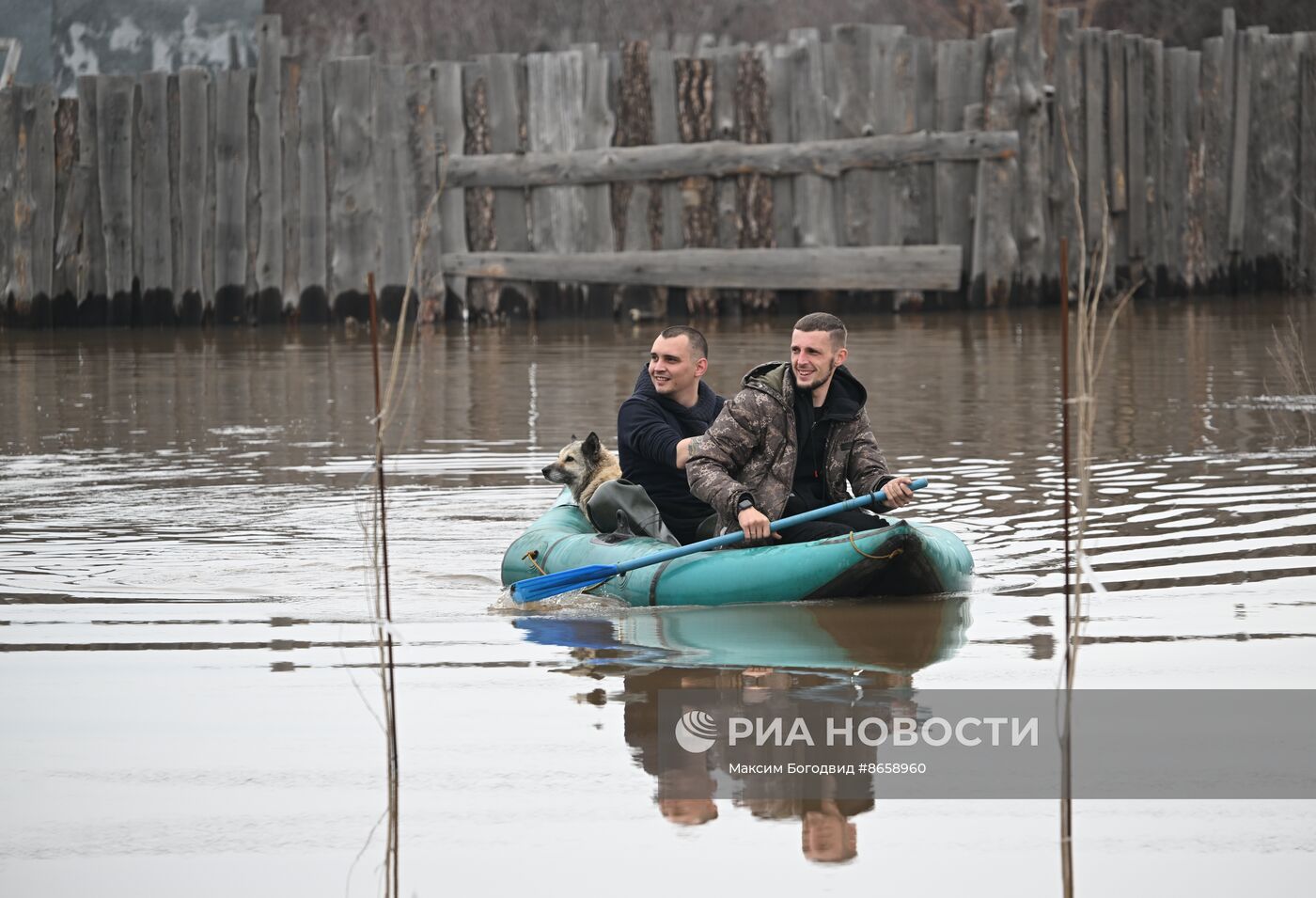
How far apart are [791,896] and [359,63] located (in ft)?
53.9

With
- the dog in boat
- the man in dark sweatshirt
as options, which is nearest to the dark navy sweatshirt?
the man in dark sweatshirt

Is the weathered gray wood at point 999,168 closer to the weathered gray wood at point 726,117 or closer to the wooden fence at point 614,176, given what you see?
the wooden fence at point 614,176

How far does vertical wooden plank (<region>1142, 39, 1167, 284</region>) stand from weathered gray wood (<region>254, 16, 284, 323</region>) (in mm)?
8939

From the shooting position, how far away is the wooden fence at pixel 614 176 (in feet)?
62.7

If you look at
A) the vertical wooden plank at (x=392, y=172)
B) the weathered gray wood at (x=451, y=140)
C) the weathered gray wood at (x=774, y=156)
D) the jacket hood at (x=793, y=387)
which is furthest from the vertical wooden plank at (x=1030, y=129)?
the jacket hood at (x=793, y=387)

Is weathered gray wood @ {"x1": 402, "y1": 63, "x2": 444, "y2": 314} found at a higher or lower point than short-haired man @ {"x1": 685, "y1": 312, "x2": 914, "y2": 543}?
higher

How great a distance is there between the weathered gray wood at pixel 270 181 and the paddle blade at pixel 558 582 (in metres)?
12.9

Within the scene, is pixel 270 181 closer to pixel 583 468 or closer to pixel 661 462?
pixel 583 468

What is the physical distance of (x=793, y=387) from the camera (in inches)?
305

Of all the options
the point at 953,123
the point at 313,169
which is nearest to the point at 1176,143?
the point at 953,123

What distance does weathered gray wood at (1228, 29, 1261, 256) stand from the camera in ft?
67.6

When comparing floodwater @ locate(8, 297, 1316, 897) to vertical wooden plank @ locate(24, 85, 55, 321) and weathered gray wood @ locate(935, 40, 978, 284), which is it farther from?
vertical wooden plank @ locate(24, 85, 55, 321)

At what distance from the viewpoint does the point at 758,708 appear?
568cm

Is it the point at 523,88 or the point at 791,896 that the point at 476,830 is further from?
the point at 523,88
